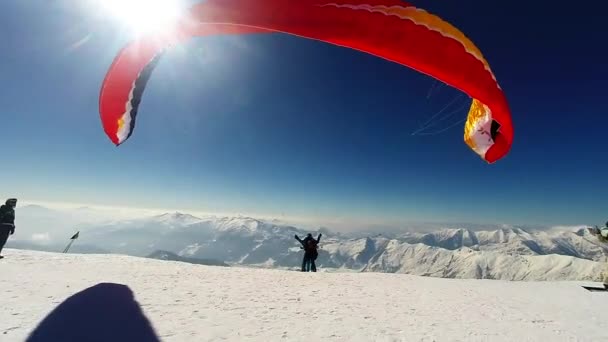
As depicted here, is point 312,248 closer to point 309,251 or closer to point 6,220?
point 309,251

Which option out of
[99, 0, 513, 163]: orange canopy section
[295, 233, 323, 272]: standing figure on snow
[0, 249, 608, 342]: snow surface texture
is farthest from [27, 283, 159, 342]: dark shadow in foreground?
[295, 233, 323, 272]: standing figure on snow

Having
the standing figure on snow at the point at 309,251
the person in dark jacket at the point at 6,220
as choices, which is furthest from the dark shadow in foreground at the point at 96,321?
the standing figure on snow at the point at 309,251

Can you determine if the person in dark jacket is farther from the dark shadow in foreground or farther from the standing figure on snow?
the standing figure on snow

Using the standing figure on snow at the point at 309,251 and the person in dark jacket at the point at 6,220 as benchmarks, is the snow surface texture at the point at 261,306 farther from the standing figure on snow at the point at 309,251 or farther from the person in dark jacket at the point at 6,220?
the standing figure on snow at the point at 309,251

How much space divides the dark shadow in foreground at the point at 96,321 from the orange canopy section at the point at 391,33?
6.18 metres

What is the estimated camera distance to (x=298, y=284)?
1310 centimetres

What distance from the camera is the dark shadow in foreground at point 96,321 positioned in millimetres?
6411

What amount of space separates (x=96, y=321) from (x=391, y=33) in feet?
27.5

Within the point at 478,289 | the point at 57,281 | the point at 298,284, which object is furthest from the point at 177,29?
the point at 478,289

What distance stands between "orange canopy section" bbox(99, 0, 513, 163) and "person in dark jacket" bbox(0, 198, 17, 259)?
11.3m

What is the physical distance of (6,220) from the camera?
13594mm

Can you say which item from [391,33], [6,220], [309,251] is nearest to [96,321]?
[391,33]

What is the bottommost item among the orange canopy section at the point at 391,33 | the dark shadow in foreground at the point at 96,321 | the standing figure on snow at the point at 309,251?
the dark shadow in foreground at the point at 96,321

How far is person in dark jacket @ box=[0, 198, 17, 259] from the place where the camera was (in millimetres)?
13244
